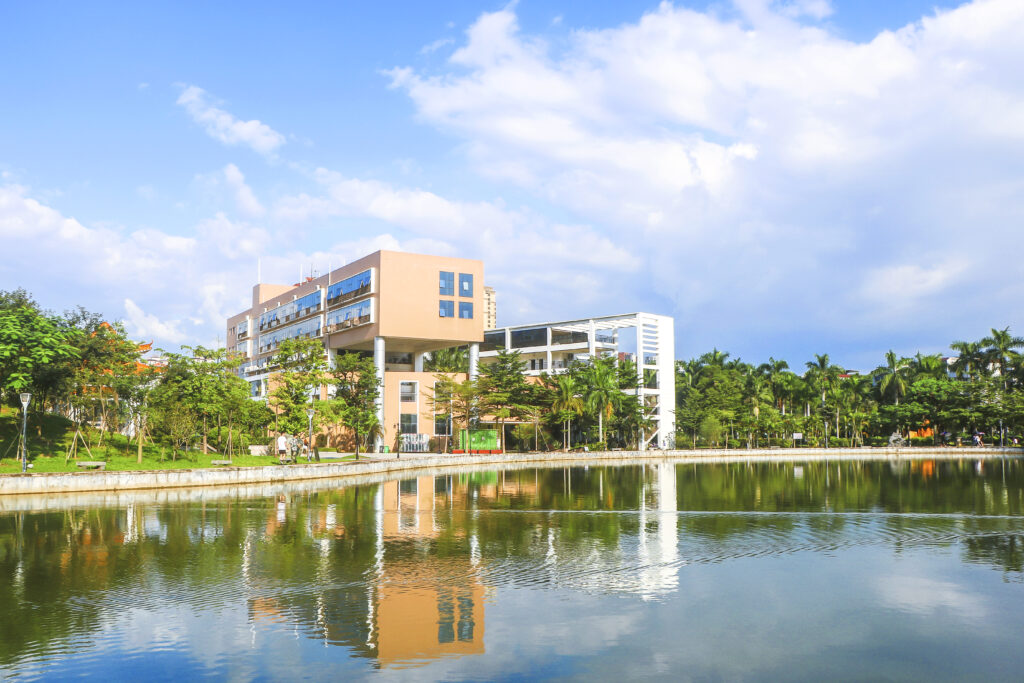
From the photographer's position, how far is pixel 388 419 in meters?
Result: 73.3

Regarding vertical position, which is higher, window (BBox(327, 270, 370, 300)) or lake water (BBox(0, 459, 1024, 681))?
window (BBox(327, 270, 370, 300))

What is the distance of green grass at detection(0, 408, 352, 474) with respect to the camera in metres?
38.8

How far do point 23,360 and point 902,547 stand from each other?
37.0 meters

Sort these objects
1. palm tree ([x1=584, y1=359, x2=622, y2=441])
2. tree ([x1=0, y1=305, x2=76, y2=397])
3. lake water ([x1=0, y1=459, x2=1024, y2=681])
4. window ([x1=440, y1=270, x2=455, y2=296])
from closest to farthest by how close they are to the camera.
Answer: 1. lake water ([x1=0, y1=459, x2=1024, y2=681])
2. tree ([x1=0, y1=305, x2=76, y2=397])
3. window ([x1=440, y1=270, x2=455, y2=296])
4. palm tree ([x1=584, y1=359, x2=622, y2=441])

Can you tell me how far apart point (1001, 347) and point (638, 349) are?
38575 millimetres

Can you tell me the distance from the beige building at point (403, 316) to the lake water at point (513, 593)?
43916 mm

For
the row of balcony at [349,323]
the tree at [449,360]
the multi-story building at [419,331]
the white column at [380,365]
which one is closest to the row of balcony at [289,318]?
the multi-story building at [419,331]

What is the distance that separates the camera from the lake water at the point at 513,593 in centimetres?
1045

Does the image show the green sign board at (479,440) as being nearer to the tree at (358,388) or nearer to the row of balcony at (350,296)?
the tree at (358,388)

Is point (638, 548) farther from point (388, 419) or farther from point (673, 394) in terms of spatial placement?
point (673, 394)

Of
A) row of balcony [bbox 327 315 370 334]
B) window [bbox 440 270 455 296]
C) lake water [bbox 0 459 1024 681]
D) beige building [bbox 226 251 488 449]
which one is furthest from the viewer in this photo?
window [bbox 440 270 455 296]

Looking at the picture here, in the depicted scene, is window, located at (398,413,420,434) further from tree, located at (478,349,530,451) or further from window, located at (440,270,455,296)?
window, located at (440,270,455,296)

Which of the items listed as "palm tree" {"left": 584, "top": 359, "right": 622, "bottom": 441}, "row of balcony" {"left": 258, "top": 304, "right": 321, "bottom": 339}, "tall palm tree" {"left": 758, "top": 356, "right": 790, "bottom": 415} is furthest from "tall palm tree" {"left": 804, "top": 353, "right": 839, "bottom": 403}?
"row of balcony" {"left": 258, "top": 304, "right": 321, "bottom": 339}

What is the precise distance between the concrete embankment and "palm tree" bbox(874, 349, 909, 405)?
2101 centimetres
